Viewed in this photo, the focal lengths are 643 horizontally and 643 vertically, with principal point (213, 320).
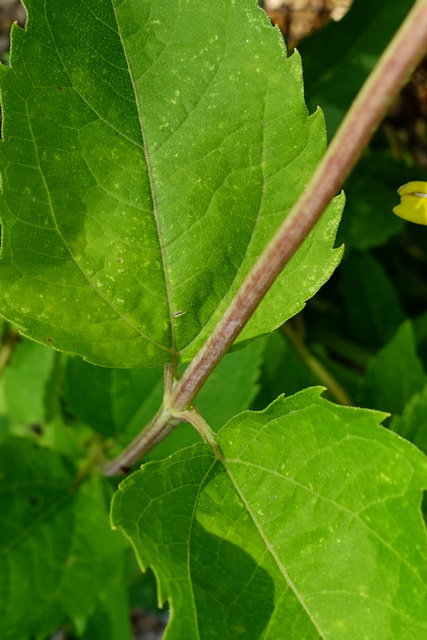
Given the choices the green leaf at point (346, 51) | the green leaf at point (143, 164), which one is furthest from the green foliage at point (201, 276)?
the green leaf at point (346, 51)

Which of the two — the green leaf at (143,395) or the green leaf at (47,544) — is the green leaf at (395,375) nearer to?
the green leaf at (143,395)

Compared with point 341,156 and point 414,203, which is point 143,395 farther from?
point 341,156

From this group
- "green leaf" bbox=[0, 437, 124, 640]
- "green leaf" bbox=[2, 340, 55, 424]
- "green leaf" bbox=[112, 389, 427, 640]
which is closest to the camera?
"green leaf" bbox=[112, 389, 427, 640]

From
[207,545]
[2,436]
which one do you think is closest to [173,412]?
[207,545]

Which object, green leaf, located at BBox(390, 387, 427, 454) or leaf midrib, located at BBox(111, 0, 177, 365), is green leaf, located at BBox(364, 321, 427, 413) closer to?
green leaf, located at BBox(390, 387, 427, 454)

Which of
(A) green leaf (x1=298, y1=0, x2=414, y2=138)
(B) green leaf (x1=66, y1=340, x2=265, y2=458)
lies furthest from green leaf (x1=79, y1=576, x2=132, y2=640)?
(A) green leaf (x1=298, y1=0, x2=414, y2=138)

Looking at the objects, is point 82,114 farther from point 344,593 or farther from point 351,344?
point 351,344

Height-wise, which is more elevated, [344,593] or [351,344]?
[344,593]
